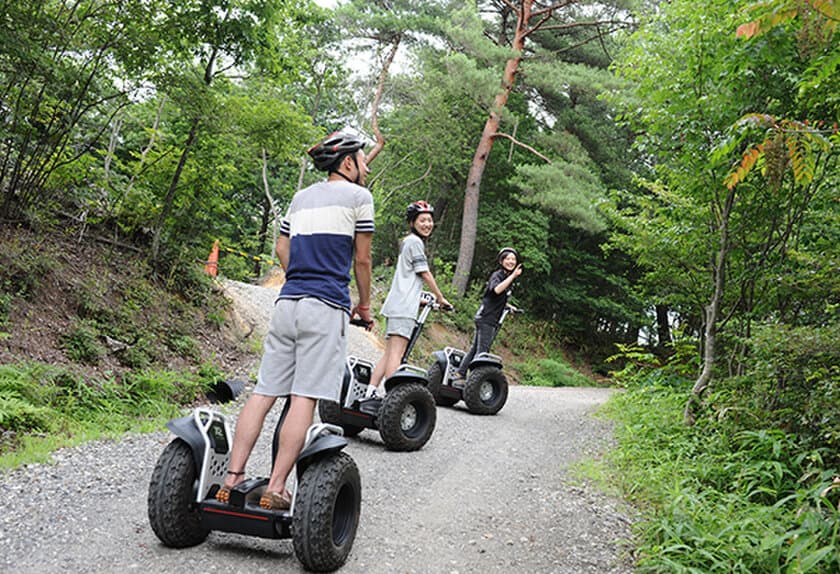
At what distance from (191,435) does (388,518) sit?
129 centimetres

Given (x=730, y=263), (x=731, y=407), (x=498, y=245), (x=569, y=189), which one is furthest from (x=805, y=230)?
(x=498, y=245)

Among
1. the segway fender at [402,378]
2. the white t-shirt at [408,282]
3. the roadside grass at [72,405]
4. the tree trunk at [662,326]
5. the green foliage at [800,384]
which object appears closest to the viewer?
the green foliage at [800,384]

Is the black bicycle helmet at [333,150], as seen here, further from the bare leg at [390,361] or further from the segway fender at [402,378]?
the bare leg at [390,361]

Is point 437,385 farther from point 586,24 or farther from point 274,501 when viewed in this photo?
point 586,24

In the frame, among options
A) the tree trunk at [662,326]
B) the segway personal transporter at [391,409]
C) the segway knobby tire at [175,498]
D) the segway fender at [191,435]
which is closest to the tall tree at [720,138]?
the segway personal transporter at [391,409]

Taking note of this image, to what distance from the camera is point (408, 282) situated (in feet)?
17.4

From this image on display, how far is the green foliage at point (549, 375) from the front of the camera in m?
16.0

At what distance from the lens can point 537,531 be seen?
3453 millimetres

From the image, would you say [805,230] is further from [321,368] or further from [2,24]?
[2,24]

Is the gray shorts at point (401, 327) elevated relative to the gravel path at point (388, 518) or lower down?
elevated

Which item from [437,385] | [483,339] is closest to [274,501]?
[437,385]

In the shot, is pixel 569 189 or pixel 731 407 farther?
pixel 569 189

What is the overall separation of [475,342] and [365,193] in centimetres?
477

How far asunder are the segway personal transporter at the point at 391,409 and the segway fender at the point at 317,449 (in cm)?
197
